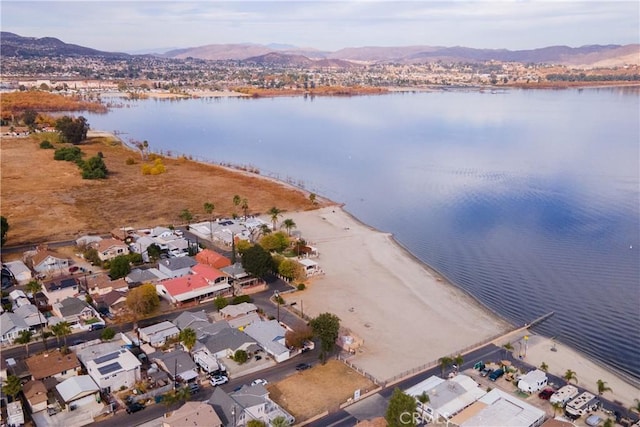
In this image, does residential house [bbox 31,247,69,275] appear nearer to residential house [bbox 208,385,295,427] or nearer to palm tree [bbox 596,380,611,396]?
→ residential house [bbox 208,385,295,427]

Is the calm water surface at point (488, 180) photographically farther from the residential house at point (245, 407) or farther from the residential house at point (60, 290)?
the residential house at point (60, 290)

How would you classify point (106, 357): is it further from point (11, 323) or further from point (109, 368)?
point (11, 323)

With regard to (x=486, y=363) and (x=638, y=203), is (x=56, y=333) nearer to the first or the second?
(x=486, y=363)

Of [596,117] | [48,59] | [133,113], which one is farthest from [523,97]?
[48,59]

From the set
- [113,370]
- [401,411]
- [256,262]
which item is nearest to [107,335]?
[113,370]

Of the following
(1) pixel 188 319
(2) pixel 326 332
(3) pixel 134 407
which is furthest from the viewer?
(1) pixel 188 319

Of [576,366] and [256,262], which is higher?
[256,262]

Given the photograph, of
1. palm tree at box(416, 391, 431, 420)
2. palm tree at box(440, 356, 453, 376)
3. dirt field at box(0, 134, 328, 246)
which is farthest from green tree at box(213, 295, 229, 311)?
dirt field at box(0, 134, 328, 246)

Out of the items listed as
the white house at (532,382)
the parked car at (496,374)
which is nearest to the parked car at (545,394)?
the white house at (532,382)
